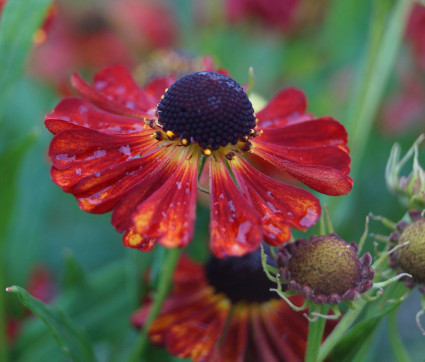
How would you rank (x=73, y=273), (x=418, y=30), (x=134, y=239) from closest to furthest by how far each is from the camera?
1. (x=134, y=239)
2. (x=73, y=273)
3. (x=418, y=30)

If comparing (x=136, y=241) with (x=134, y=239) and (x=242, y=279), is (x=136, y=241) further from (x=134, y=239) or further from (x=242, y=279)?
(x=242, y=279)

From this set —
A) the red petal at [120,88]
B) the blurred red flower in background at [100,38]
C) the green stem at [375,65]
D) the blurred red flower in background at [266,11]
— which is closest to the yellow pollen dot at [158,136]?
the red petal at [120,88]

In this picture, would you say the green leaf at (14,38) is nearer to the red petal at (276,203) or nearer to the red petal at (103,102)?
the red petal at (103,102)

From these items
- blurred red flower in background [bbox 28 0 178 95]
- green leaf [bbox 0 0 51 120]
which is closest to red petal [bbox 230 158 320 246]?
green leaf [bbox 0 0 51 120]

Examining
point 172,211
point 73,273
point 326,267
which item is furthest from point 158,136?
point 73,273

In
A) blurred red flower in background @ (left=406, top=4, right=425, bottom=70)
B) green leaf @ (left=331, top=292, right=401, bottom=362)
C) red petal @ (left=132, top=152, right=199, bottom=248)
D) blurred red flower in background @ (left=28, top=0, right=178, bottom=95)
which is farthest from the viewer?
blurred red flower in background @ (left=28, top=0, right=178, bottom=95)

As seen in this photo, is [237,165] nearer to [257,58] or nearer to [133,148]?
[133,148]

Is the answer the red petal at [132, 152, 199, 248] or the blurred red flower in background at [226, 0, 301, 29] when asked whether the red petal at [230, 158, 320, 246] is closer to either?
the red petal at [132, 152, 199, 248]

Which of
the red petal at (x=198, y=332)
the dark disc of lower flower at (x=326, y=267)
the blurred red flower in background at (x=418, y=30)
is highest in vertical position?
the blurred red flower in background at (x=418, y=30)
